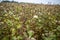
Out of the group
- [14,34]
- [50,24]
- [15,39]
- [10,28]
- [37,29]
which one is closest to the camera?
[15,39]

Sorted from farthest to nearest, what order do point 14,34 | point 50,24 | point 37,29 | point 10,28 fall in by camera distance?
1. point 50,24
2. point 37,29
3. point 10,28
4. point 14,34

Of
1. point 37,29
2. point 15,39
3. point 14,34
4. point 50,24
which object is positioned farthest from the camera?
point 50,24

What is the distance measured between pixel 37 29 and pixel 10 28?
1.63 feet

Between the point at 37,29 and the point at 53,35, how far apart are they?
473 millimetres

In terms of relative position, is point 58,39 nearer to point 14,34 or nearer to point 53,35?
point 53,35

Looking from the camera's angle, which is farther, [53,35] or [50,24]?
[50,24]

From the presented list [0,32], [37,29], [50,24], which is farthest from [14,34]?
[50,24]

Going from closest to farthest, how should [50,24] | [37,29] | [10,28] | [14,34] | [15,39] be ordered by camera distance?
[15,39]
[14,34]
[10,28]
[37,29]
[50,24]

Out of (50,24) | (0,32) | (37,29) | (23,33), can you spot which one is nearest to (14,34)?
(23,33)

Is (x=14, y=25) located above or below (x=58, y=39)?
above

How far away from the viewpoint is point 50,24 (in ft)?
11.0

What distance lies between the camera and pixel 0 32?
2914 millimetres

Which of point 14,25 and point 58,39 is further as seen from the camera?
point 14,25

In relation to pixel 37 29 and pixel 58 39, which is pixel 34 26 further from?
pixel 58 39
